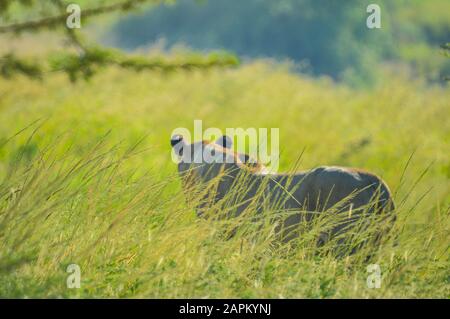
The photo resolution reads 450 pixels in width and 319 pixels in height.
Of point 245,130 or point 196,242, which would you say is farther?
point 245,130

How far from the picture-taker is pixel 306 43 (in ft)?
103

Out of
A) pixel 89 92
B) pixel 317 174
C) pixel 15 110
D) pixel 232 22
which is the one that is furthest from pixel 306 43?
pixel 317 174

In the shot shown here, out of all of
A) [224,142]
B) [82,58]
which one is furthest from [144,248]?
[224,142]

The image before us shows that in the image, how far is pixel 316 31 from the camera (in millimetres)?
31125

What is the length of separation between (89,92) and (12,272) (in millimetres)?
14062

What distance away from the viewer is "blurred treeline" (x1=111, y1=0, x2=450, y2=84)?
99.5ft

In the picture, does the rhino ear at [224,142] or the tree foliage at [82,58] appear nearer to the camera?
the tree foliage at [82,58]

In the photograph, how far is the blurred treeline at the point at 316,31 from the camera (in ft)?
99.5

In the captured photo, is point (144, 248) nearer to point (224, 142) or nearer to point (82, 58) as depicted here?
point (82, 58)

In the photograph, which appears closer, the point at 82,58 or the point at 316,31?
the point at 82,58

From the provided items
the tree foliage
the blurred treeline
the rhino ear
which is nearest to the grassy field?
the tree foliage

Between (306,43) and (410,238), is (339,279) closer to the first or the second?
(410,238)

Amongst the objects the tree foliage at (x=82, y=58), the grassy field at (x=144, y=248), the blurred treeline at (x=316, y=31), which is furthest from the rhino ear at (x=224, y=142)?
the blurred treeline at (x=316, y=31)

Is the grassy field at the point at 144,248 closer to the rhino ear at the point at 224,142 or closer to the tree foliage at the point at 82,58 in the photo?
the tree foliage at the point at 82,58
